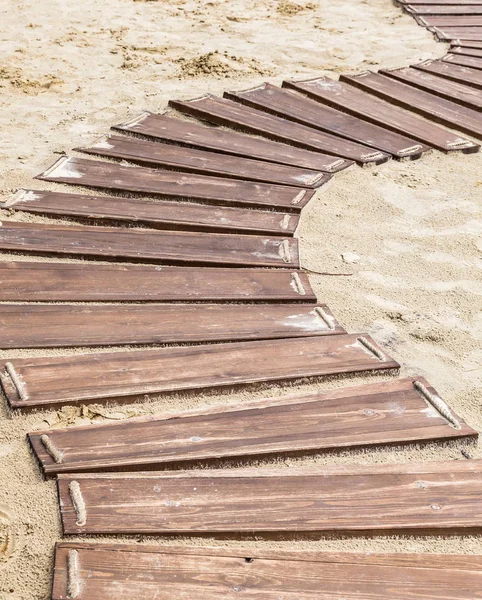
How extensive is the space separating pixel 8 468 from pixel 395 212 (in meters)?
2.42

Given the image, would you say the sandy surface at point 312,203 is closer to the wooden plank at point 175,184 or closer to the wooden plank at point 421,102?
the wooden plank at point 175,184

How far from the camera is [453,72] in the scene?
571 cm

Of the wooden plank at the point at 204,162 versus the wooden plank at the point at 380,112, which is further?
the wooden plank at the point at 380,112

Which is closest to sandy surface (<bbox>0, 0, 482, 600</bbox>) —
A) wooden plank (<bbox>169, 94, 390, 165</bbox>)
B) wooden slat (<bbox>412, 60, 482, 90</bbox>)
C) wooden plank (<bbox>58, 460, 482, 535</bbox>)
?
wooden plank (<bbox>58, 460, 482, 535</bbox>)

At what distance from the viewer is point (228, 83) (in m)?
5.54

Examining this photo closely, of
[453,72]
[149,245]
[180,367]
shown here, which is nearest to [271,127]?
[149,245]

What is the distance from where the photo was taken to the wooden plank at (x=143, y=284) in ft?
10.2

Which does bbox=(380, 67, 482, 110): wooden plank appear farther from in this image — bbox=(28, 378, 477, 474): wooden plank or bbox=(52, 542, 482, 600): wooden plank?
bbox=(52, 542, 482, 600): wooden plank

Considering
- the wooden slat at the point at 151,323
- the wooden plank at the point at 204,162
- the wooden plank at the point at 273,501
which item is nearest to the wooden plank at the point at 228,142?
the wooden plank at the point at 204,162

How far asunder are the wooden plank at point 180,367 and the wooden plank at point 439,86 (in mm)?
2856

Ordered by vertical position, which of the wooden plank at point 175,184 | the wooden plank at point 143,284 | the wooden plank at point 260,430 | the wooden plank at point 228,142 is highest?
the wooden plank at point 228,142

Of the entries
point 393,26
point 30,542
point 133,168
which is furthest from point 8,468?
point 393,26

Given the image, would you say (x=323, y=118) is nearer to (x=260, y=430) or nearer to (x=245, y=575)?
(x=260, y=430)

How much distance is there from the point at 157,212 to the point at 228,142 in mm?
932
